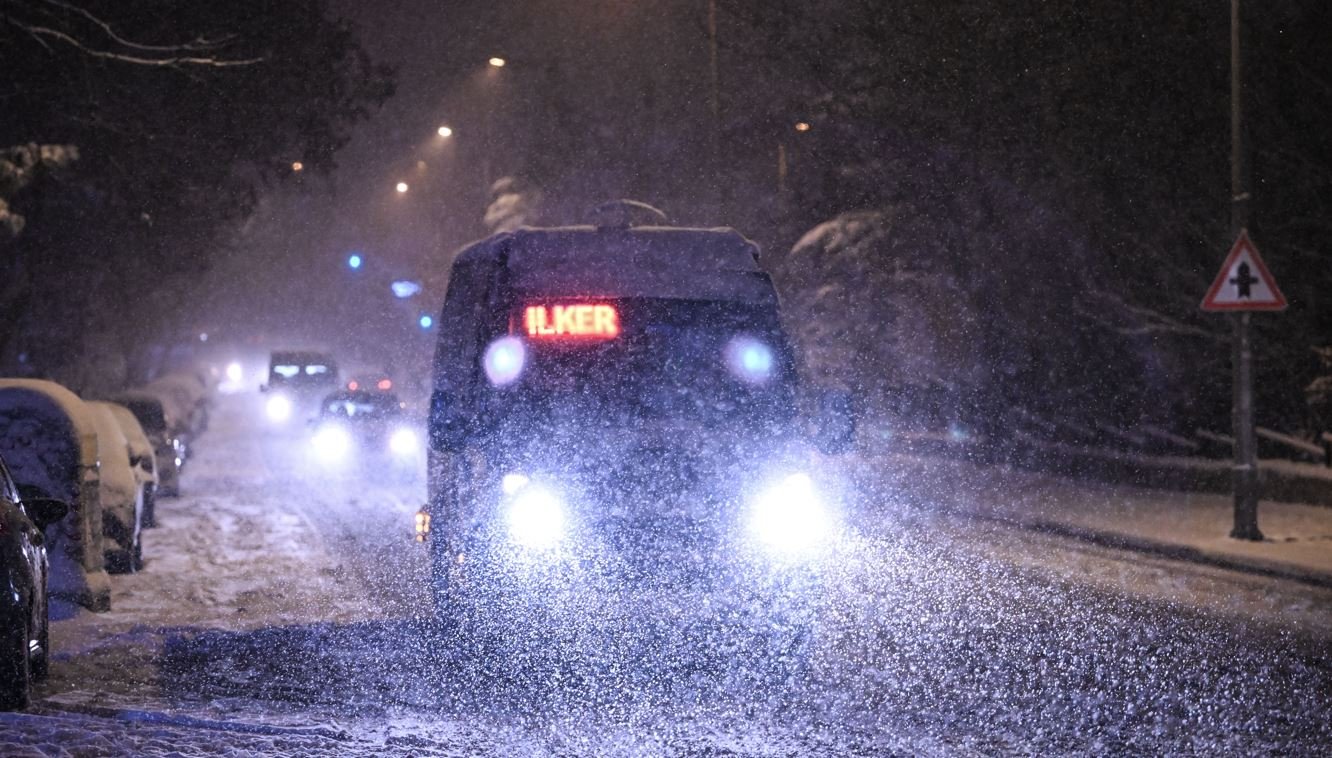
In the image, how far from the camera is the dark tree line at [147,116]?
65.6ft

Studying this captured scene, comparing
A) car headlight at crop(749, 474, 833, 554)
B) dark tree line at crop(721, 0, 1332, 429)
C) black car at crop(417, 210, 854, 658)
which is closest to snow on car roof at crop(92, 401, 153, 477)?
black car at crop(417, 210, 854, 658)

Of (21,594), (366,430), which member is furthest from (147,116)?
(21,594)

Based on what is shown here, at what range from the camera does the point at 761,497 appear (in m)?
8.98

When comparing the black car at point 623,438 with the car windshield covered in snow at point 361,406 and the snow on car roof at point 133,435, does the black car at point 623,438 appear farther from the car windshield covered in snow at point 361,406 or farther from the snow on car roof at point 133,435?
the car windshield covered in snow at point 361,406

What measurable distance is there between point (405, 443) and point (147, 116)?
10.8 metres

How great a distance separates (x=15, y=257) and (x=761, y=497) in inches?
728

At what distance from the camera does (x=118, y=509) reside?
40.8 feet

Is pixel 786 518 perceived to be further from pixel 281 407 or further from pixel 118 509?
pixel 281 407

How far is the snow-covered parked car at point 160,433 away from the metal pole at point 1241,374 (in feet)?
47.1

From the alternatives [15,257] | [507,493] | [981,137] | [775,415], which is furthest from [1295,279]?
[15,257]

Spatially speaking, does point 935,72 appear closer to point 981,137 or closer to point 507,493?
point 981,137

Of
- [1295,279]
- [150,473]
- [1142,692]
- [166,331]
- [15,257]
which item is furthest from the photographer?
[166,331]

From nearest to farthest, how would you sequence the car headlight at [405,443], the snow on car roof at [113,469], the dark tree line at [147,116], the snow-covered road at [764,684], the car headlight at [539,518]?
the snow-covered road at [764,684] → the car headlight at [539,518] → the snow on car roof at [113,469] → the dark tree line at [147,116] → the car headlight at [405,443]

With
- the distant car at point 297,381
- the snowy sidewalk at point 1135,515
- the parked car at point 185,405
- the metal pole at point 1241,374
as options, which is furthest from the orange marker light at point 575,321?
the distant car at point 297,381
